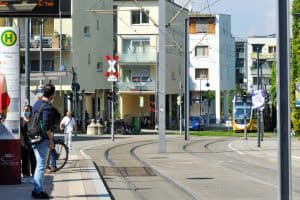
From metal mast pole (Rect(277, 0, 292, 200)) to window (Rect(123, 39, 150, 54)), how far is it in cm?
7148

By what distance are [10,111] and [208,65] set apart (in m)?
87.2

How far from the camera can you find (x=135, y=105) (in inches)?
3280

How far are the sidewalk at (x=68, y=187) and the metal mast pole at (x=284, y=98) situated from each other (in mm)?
6278

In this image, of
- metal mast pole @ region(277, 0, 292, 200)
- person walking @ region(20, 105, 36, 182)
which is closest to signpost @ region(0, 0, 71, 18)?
person walking @ region(20, 105, 36, 182)

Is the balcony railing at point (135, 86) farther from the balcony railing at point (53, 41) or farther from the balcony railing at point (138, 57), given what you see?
the balcony railing at point (53, 41)

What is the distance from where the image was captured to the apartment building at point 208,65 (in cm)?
10012

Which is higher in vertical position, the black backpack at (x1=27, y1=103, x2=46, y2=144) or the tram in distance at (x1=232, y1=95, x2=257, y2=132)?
the black backpack at (x1=27, y1=103, x2=46, y2=144)

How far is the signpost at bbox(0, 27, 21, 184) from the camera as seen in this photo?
14.1 metres

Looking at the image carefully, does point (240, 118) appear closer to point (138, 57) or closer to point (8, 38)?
point (138, 57)

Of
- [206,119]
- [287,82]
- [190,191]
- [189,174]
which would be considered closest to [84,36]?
[206,119]

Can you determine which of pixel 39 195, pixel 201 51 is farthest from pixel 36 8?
pixel 201 51

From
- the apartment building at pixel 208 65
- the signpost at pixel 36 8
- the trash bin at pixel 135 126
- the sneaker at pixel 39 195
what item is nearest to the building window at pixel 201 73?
the apartment building at pixel 208 65

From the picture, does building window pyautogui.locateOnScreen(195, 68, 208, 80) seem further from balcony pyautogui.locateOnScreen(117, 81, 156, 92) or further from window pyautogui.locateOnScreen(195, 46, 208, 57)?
balcony pyautogui.locateOnScreen(117, 81, 156, 92)

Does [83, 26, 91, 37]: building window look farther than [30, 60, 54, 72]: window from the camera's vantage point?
Yes
